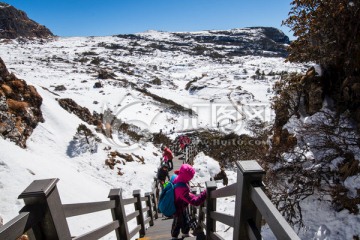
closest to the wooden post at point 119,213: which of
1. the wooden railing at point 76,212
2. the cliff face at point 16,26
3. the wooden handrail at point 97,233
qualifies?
the wooden handrail at point 97,233

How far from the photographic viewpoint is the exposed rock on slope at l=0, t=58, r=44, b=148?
370 inches

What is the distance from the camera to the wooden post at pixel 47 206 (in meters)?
1.77

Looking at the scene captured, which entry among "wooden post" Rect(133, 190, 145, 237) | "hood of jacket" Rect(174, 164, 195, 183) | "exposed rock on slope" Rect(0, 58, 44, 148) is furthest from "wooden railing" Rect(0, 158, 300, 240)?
"exposed rock on slope" Rect(0, 58, 44, 148)

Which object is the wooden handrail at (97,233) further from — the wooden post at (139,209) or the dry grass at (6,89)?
the dry grass at (6,89)

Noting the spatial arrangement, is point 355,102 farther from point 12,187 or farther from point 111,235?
point 12,187

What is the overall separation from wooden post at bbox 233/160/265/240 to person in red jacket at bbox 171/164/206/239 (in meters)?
1.76

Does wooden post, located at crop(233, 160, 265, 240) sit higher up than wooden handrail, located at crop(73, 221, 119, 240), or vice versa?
wooden post, located at crop(233, 160, 265, 240)

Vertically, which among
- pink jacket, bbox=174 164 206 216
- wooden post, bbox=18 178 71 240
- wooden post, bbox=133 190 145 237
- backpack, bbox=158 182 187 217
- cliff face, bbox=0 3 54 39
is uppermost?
cliff face, bbox=0 3 54 39

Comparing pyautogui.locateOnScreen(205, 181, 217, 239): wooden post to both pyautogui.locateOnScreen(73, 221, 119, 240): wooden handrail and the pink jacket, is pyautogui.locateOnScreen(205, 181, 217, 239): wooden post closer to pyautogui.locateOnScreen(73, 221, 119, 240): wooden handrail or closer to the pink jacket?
the pink jacket

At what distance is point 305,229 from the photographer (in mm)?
5207

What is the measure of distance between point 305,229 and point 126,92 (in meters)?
32.1

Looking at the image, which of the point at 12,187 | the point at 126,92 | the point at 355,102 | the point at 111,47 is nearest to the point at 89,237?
the point at 12,187

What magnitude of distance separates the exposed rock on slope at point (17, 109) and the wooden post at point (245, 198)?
31.7 feet

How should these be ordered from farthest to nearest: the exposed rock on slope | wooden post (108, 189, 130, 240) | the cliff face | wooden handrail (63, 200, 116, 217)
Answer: the cliff face
the exposed rock on slope
wooden post (108, 189, 130, 240)
wooden handrail (63, 200, 116, 217)
